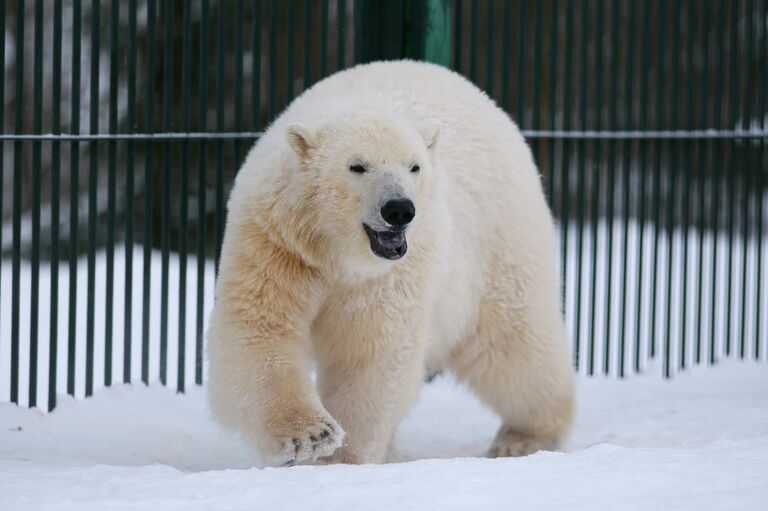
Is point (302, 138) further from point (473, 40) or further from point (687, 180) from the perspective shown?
point (687, 180)

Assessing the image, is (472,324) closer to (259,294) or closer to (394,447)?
(394,447)

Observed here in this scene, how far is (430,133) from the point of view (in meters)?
4.36

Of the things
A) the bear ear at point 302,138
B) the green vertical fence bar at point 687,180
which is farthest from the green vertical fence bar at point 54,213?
the green vertical fence bar at point 687,180

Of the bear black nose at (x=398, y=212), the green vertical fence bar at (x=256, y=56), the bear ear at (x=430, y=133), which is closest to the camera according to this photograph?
the bear black nose at (x=398, y=212)

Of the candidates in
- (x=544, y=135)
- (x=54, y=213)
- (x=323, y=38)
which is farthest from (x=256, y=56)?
(x=544, y=135)

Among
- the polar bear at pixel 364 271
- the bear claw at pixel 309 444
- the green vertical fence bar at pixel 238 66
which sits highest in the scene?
the green vertical fence bar at pixel 238 66

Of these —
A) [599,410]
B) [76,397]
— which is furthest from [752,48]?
[76,397]

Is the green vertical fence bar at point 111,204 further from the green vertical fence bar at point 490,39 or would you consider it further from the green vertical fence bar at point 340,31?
the green vertical fence bar at point 490,39

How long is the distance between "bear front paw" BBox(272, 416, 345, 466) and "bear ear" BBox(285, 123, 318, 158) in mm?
994

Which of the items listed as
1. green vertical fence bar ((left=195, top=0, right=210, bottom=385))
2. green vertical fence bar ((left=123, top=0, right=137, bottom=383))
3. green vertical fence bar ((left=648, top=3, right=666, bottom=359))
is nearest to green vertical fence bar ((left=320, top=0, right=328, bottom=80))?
green vertical fence bar ((left=195, top=0, right=210, bottom=385))

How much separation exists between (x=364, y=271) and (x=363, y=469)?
103cm

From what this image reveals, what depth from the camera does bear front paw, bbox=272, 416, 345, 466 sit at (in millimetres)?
3850

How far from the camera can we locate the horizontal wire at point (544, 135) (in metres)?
5.38

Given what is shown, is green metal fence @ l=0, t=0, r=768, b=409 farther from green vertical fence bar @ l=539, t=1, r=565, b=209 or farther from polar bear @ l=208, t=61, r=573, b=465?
polar bear @ l=208, t=61, r=573, b=465
